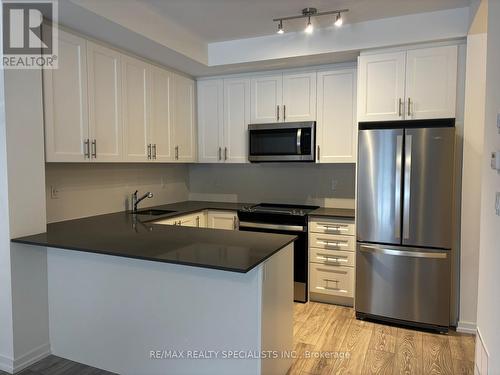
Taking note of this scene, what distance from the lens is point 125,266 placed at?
2.19 metres

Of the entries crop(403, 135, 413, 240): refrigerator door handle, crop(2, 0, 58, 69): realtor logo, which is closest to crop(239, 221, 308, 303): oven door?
crop(403, 135, 413, 240): refrigerator door handle

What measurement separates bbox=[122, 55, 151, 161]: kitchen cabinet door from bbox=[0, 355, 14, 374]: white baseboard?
170 cm

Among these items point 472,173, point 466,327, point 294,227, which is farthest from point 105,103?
point 466,327

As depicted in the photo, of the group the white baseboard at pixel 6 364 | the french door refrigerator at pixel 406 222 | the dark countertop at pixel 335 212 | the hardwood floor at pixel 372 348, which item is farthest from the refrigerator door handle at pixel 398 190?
the white baseboard at pixel 6 364

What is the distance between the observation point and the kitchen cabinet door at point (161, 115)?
139 inches

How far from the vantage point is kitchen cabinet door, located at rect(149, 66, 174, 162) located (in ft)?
11.5

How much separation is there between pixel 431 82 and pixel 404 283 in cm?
169

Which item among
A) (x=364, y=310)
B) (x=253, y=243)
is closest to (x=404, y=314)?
(x=364, y=310)

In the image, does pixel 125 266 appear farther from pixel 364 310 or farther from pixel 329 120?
pixel 329 120

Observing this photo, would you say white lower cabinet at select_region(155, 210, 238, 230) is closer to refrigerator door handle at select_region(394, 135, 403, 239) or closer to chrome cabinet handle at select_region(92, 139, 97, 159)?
chrome cabinet handle at select_region(92, 139, 97, 159)

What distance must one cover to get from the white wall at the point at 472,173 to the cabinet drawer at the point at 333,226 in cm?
92

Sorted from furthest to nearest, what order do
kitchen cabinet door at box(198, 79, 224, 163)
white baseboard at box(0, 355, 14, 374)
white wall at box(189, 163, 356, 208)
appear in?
kitchen cabinet door at box(198, 79, 224, 163) < white wall at box(189, 163, 356, 208) < white baseboard at box(0, 355, 14, 374)

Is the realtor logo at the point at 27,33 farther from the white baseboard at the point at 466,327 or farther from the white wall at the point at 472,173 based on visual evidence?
the white baseboard at the point at 466,327

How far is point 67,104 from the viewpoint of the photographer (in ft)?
8.58
